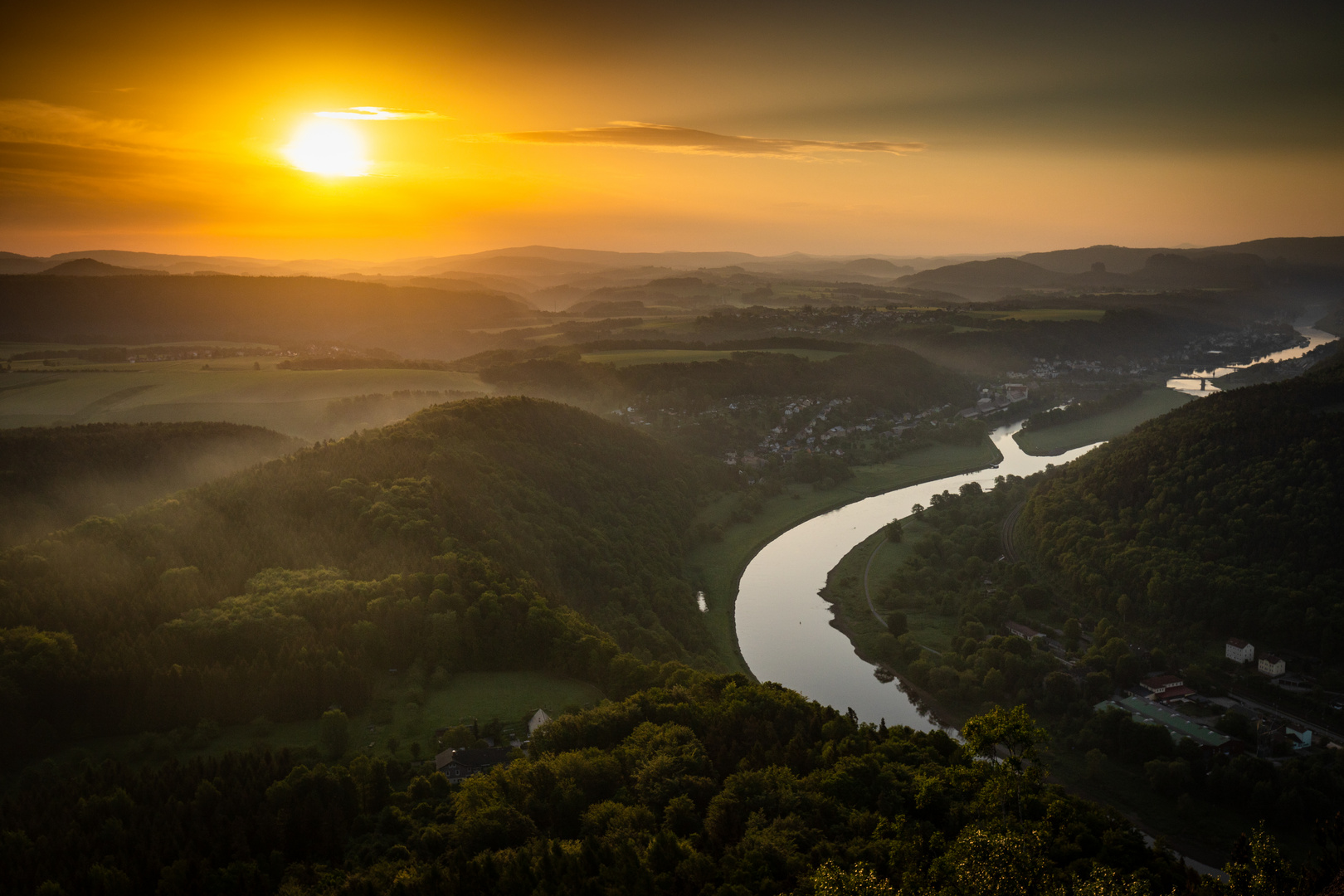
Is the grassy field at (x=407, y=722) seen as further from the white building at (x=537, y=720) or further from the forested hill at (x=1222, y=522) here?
the forested hill at (x=1222, y=522)

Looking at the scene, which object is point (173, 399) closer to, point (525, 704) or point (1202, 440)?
point (525, 704)

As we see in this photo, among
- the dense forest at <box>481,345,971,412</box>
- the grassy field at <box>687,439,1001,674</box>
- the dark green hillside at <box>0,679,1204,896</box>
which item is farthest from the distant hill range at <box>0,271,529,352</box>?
the dark green hillside at <box>0,679,1204,896</box>

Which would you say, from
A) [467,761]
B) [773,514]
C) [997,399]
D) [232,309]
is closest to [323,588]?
[467,761]

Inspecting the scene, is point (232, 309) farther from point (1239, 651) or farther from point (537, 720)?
point (1239, 651)

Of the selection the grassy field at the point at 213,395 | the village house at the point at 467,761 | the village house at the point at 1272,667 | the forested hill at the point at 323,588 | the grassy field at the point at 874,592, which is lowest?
the grassy field at the point at 874,592

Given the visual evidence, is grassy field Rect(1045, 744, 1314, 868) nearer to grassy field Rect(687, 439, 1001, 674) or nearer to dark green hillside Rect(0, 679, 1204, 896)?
dark green hillside Rect(0, 679, 1204, 896)

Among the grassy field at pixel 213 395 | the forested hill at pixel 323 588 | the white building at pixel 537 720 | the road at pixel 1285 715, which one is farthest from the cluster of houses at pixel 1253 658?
the grassy field at pixel 213 395
